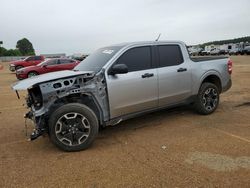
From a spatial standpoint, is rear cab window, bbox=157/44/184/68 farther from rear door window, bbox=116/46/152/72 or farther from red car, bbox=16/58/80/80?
red car, bbox=16/58/80/80

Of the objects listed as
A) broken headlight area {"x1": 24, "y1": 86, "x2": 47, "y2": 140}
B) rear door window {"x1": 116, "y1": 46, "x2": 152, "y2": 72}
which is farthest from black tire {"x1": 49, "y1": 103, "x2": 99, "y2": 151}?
rear door window {"x1": 116, "y1": 46, "x2": 152, "y2": 72}

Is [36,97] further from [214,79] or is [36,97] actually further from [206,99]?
[214,79]

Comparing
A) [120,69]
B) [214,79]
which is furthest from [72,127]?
[214,79]

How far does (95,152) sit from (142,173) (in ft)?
3.79

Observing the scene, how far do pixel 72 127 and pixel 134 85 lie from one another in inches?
56.8

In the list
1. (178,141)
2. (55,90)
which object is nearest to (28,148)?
(55,90)

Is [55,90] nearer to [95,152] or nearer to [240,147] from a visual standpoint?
[95,152]

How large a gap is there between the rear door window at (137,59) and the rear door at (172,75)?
0.98ft

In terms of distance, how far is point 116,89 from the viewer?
5.23 m

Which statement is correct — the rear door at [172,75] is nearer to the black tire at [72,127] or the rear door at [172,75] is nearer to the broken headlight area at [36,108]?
the black tire at [72,127]

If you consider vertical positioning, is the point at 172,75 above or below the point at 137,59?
below

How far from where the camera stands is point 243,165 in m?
4.06

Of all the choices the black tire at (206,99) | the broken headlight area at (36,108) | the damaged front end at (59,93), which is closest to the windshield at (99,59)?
the damaged front end at (59,93)

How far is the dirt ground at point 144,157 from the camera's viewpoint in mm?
3750
